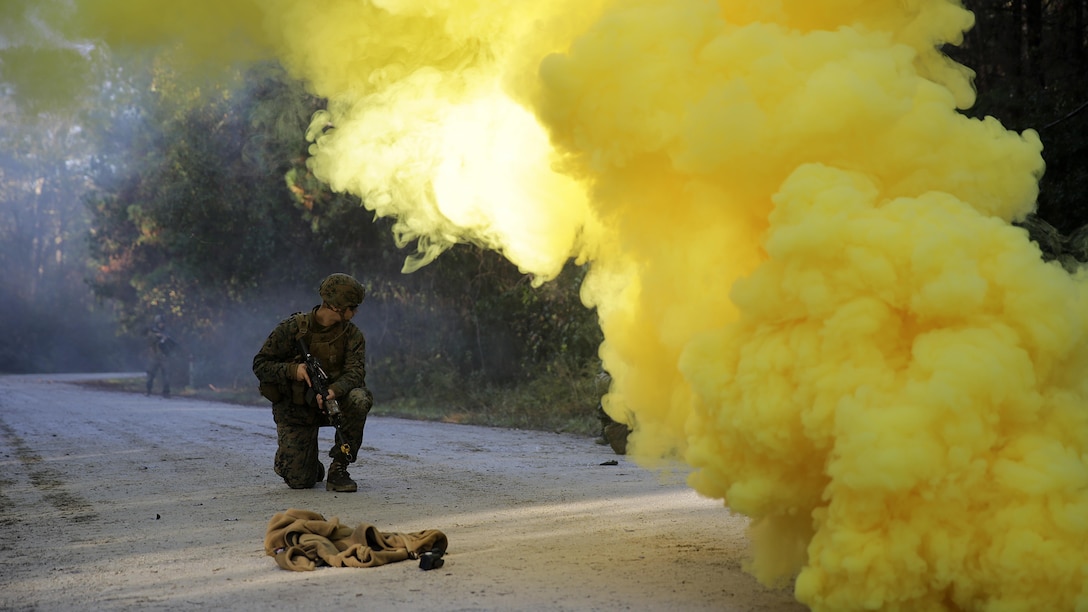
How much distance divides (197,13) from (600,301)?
363cm

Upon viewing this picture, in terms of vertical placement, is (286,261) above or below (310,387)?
above

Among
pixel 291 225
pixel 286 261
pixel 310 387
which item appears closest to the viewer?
pixel 310 387

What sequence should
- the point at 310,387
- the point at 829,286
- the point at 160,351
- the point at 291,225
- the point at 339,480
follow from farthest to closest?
the point at 160,351, the point at 291,225, the point at 339,480, the point at 310,387, the point at 829,286

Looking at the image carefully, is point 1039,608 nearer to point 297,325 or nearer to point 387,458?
point 297,325

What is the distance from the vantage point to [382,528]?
710 cm

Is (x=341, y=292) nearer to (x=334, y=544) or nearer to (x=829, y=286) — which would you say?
(x=334, y=544)

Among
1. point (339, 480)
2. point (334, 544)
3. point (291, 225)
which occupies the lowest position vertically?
point (334, 544)

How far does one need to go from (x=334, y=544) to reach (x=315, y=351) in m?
3.26

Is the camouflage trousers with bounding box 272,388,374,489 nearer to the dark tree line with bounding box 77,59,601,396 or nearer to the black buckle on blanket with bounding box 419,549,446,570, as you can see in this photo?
the black buckle on blanket with bounding box 419,549,446,570

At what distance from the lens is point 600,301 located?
22.6 ft

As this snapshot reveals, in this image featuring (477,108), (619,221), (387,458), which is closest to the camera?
(619,221)

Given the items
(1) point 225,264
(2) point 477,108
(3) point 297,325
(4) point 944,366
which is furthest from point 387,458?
(1) point 225,264

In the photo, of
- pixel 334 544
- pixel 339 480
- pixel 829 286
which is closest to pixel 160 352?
pixel 339 480

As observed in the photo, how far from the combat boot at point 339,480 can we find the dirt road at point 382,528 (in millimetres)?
95
